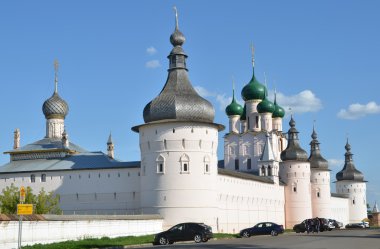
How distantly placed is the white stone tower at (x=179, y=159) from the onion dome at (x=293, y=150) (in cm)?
2582

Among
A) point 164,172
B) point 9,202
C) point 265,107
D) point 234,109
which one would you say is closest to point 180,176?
point 164,172

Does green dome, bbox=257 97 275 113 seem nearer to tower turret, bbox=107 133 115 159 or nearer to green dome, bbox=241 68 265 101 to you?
green dome, bbox=241 68 265 101

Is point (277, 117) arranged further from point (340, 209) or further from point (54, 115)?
point (54, 115)

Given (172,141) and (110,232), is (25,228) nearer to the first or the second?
(110,232)

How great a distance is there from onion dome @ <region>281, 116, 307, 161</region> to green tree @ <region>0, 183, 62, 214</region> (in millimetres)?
27895

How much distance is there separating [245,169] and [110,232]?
35698 millimetres

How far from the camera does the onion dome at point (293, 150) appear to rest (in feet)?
211

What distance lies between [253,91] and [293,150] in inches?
282

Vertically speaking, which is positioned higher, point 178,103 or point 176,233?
point 178,103

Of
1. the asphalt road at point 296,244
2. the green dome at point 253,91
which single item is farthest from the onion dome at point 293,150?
the asphalt road at point 296,244

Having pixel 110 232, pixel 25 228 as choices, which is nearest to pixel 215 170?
pixel 110 232

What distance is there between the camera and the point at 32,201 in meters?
40.8

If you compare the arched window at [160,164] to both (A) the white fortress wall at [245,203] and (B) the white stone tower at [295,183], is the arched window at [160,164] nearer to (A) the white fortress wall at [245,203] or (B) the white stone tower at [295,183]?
(A) the white fortress wall at [245,203]

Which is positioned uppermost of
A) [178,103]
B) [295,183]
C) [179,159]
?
[178,103]
